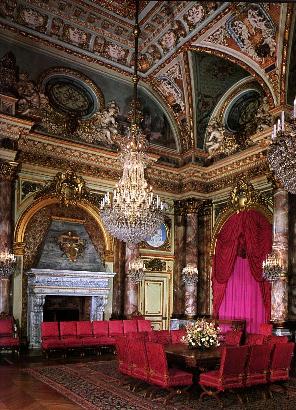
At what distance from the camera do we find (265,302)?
34.0ft

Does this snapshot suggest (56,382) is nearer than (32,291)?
Yes

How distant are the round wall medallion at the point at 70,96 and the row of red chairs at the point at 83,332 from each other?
18.0ft

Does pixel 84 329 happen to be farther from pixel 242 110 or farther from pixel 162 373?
pixel 242 110

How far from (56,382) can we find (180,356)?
6.79 feet

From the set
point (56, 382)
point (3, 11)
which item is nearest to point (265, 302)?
point (56, 382)

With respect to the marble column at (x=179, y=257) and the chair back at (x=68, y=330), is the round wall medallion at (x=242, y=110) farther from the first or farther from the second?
the chair back at (x=68, y=330)

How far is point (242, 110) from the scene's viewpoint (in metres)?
12.2

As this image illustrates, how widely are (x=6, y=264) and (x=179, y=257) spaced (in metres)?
5.12

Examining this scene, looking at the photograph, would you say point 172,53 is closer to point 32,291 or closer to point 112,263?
point 112,263

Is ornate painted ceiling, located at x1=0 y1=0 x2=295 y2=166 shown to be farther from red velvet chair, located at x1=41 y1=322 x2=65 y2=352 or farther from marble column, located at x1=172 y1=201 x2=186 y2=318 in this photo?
red velvet chair, located at x1=41 y1=322 x2=65 y2=352

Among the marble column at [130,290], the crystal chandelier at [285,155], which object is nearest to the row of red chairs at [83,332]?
the marble column at [130,290]

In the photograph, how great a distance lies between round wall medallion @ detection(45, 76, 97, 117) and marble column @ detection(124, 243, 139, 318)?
3909 mm

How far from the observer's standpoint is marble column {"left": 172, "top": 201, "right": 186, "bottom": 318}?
12492 millimetres

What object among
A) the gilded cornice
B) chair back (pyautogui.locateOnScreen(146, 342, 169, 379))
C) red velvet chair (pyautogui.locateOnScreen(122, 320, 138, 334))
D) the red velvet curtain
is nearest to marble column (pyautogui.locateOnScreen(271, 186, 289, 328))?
the red velvet curtain
